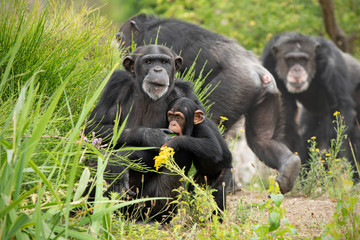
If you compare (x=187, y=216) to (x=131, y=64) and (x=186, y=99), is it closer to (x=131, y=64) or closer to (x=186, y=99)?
(x=186, y=99)

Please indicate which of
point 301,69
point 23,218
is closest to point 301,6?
point 301,69

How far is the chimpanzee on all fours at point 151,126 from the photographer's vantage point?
164 inches

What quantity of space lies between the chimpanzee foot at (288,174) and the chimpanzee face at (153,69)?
2194mm

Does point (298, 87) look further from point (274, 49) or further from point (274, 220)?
point (274, 220)

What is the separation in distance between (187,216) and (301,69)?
5628 millimetres

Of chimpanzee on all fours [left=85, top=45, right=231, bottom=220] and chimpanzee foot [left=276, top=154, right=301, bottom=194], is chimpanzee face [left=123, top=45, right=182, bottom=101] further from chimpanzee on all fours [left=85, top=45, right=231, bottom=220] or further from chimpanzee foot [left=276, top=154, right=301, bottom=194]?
chimpanzee foot [left=276, top=154, right=301, bottom=194]

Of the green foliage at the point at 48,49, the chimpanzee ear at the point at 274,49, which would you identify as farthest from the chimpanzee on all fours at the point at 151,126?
the chimpanzee ear at the point at 274,49

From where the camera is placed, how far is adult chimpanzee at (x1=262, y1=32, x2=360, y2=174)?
344 inches

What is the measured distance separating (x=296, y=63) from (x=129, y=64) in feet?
17.0

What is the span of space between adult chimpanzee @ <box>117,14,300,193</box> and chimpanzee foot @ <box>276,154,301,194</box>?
0.16 meters

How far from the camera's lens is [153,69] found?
434 centimetres

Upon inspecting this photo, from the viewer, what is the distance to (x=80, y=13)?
16.9 ft

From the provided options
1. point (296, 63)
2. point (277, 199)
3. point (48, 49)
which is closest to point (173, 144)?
point (277, 199)

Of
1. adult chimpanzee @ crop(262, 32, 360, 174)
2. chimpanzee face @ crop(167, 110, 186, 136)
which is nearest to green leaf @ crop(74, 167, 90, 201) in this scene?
chimpanzee face @ crop(167, 110, 186, 136)
